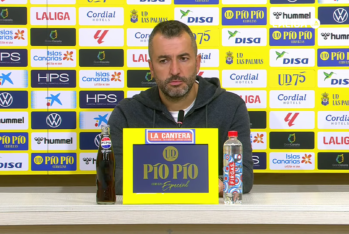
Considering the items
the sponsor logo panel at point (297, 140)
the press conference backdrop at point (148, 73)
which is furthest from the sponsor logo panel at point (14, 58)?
the sponsor logo panel at point (297, 140)

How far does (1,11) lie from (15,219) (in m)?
1.74

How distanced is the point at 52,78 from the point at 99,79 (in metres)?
0.28

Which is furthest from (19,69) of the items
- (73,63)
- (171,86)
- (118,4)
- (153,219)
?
(153,219)

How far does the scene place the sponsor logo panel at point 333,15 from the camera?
250 cm

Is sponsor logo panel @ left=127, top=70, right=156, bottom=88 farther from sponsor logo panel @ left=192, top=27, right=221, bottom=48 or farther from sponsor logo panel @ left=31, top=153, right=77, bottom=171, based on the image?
sponsor logo panel @ left=31, top=153, right=77, bottom=171

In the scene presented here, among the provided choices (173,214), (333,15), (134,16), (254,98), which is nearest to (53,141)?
(134,16)

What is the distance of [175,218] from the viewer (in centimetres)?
114

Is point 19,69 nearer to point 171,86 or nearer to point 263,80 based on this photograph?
point 171,86

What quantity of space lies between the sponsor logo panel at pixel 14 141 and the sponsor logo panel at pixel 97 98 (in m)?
0.40

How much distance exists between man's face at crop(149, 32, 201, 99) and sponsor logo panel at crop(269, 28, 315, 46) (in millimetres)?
836

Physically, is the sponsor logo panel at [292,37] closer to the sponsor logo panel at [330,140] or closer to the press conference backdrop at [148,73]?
the press conference backdrop at [148,73]

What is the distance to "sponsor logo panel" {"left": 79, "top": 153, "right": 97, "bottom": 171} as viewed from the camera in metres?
2.54

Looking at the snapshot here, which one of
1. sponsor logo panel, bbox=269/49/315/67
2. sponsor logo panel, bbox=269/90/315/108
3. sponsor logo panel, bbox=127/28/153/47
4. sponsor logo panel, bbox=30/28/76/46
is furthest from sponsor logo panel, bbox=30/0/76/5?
sponsor logo panel, bbox=269/90/315/108

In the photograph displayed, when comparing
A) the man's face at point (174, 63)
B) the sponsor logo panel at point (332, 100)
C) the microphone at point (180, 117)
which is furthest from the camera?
the sponsor logo panel at point (332, 100)
